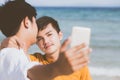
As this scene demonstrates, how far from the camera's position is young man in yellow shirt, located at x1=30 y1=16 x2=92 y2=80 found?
2561 mm

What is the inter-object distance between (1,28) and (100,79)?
13.8 feet

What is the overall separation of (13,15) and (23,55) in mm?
330

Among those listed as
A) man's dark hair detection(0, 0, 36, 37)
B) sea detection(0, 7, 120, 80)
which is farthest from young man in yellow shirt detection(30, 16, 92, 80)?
sea detection(0, 7, 120, 80)

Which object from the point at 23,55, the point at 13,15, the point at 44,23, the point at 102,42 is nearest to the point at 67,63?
the point at 23,55

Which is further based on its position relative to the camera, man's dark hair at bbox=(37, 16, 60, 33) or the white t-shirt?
man's dark hair at bbox=(37, 16, 60, 33)

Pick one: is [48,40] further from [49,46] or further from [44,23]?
[44,23]

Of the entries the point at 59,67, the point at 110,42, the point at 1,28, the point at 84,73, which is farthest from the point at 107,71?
the point at 59,67

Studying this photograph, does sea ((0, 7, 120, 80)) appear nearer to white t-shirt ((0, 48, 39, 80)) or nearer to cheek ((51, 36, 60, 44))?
cheek ((51, 36, 60, 44))

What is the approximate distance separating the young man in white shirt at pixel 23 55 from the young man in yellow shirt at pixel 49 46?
0.82m

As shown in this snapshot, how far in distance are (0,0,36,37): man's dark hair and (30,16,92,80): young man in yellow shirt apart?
805 mm

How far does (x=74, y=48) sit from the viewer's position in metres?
1.18

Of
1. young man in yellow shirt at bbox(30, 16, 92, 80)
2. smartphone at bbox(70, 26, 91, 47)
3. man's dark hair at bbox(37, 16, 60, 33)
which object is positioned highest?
smartphone at bbox(70, 26, 91, 47)

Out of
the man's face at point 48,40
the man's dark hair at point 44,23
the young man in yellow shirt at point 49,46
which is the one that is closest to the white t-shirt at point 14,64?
the young man in yellow shirt at point 49,46

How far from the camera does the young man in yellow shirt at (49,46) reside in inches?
101
